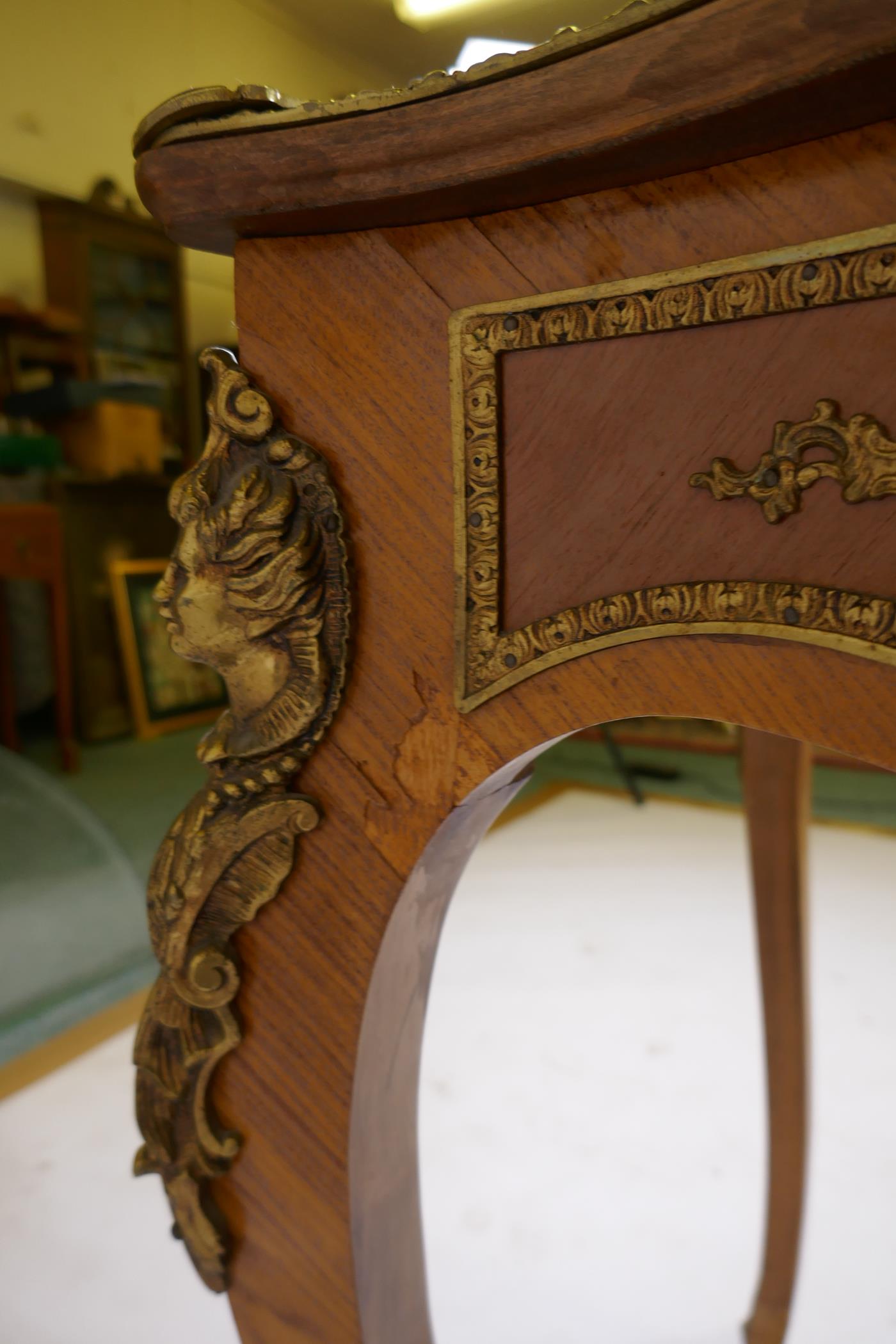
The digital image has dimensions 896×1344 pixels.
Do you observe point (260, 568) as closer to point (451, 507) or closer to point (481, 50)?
point (451, 507)

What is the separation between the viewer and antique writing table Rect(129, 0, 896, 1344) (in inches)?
8.2

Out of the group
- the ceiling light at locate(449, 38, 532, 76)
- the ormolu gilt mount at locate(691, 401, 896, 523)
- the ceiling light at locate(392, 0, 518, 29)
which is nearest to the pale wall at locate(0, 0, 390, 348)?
the ceiling light at locate(392, 0, 518, 29)

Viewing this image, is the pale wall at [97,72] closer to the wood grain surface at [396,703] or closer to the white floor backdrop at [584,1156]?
the wood grain surface at [396,703]

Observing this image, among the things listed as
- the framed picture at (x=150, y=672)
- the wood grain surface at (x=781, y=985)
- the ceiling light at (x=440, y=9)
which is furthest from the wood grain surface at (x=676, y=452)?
the framed picture at (x=150, y=672)

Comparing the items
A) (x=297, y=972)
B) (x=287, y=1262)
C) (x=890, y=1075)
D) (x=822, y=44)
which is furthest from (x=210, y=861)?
(x=890, y=1075)

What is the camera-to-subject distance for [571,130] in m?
0.21

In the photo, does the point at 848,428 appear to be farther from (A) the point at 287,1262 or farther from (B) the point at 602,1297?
(B) the point at 602,1297

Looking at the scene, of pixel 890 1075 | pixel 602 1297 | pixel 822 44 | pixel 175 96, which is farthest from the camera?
pixel 890 1075

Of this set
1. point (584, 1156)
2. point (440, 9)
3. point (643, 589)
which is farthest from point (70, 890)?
point (643, 589)

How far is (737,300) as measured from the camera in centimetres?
22

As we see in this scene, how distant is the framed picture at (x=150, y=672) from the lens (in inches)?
101

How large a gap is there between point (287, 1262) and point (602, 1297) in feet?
1.70

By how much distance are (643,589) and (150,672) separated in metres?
2.51

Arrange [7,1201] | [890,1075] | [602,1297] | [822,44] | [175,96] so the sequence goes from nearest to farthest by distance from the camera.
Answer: [822,44]
[175,96]
[602,1297]
[7,1201]
[890,1075]
